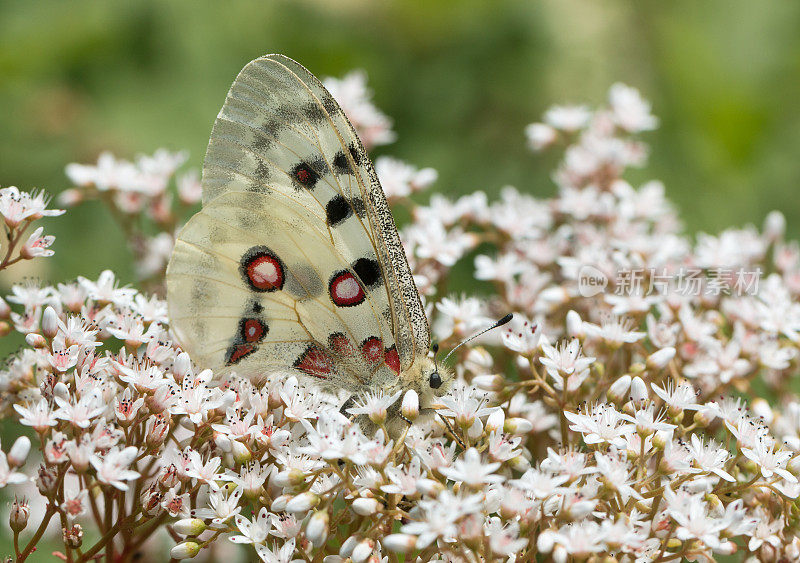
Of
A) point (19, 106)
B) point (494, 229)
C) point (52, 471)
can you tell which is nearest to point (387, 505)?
point (52, 471)

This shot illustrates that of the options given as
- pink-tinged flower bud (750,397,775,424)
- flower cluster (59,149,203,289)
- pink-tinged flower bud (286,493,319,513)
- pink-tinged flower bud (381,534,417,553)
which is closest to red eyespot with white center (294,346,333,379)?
pink-tinged flower bud (286,493,319,513)

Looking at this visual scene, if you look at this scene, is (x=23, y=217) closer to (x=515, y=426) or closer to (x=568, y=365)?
(x=515, y=426)

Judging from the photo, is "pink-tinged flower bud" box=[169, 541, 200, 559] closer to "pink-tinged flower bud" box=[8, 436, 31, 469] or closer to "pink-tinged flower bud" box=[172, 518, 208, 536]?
"pink-tinged flower bud" box=[172, 518, 208, 536]

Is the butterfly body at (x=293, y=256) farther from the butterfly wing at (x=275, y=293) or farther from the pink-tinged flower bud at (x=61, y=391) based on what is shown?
the pink-tinged flower bud at (x=61, y=391)

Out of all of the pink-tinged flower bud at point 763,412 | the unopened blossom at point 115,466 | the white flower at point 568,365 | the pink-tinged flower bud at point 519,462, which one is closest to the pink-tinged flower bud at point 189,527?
the unopened blossom at point 115,466

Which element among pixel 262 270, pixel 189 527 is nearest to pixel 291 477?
pixel 189 527
